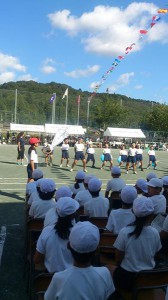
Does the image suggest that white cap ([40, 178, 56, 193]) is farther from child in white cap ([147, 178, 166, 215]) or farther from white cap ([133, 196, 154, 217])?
white cap ([133, 196, 154, 217])

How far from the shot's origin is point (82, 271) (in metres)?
2.53

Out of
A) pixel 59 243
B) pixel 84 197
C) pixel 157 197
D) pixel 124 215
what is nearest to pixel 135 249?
pixel 59 243

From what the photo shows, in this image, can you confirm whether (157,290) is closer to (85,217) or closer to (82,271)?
(82,271)

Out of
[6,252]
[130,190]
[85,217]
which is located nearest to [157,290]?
[130,190]

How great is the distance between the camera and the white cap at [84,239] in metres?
2.54

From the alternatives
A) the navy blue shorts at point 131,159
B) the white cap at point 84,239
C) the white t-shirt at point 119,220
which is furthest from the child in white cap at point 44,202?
A: the navy blue shorts at point 131,159

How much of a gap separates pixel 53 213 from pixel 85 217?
4.32 ft

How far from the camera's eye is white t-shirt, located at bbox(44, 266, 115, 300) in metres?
2.49

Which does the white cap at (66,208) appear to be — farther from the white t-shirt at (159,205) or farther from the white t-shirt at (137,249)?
the white t-shirt at (159,205)

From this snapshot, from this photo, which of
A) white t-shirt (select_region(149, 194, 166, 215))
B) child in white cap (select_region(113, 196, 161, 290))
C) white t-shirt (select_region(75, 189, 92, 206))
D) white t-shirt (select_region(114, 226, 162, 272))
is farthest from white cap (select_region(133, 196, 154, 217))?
white t-shirt (select_region(75, 189, 92, 206))

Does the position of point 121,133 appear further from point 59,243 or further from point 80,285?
point 80,285

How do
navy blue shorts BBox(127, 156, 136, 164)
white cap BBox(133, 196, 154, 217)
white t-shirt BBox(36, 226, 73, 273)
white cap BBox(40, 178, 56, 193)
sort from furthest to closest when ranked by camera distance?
navy blue shorts BBox(127, 156, 136, 164) → white cap BBox(40, 178, 56, 193) → white cap BBox(133, 196, 154, 217) → white t-shirt BBox(36, 226, 73, 273)

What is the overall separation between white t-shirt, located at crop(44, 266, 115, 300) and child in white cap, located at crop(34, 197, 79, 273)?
3.55ft

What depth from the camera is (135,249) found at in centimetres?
375
